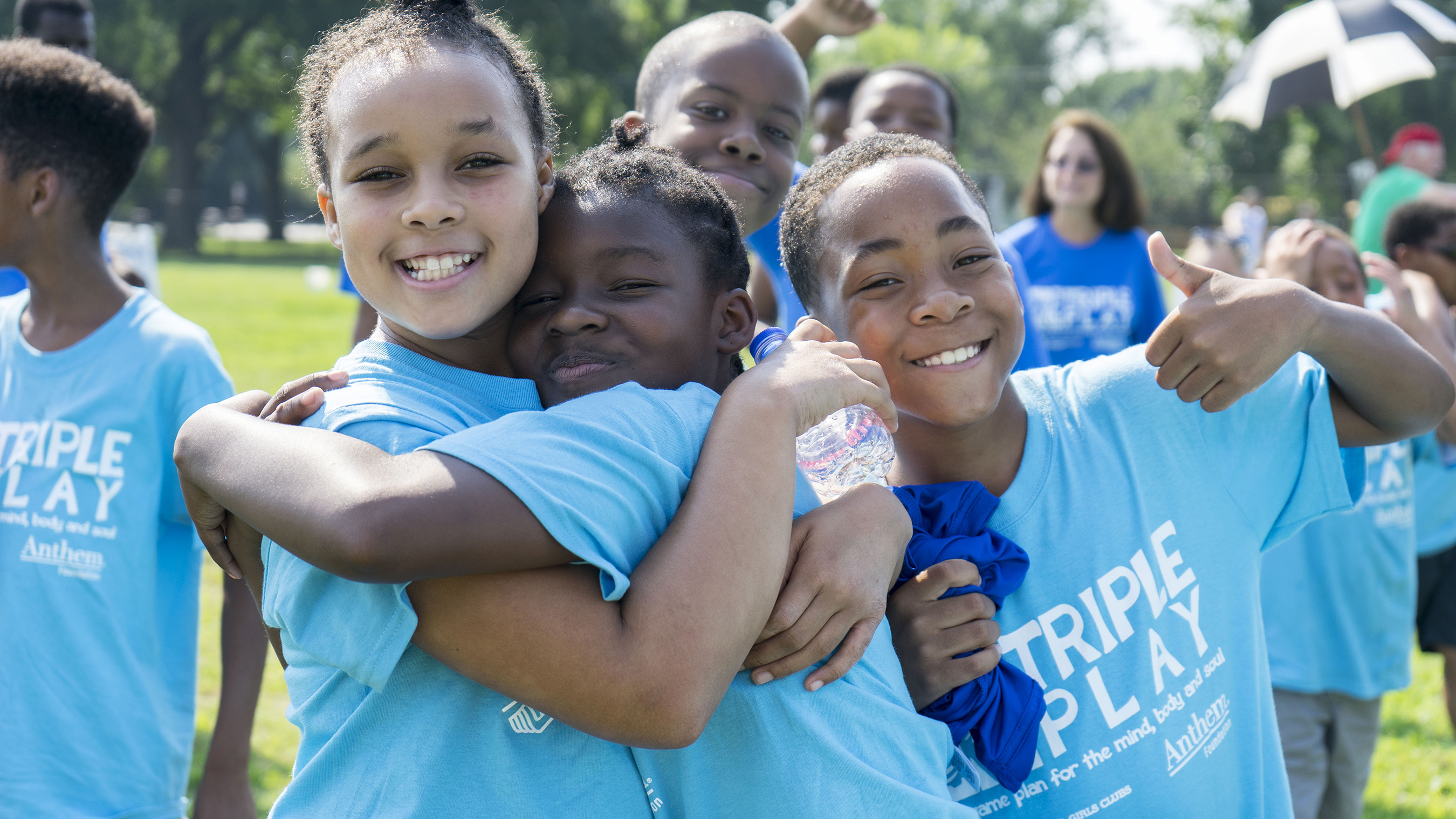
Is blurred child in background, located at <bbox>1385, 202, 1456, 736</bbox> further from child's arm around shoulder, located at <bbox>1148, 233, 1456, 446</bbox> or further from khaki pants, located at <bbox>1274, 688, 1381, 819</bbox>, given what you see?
child's arm around shoulder, located at <bbox>1148, 233, 1456, 446</bbox>

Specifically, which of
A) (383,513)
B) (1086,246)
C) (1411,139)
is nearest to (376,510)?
(383,513)

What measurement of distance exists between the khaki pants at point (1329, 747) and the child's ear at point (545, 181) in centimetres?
303

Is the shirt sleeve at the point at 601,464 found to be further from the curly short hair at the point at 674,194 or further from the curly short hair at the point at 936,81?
the curly short hair at the point at 936,81

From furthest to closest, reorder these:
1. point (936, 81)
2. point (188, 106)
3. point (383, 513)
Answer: point (188, 106), point (936, 81), point (383, 513)

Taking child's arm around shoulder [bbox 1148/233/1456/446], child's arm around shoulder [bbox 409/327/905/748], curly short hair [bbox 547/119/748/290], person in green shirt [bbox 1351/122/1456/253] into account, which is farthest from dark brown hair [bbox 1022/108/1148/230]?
child's arm around shoulder [bbox 409/327/905/748]

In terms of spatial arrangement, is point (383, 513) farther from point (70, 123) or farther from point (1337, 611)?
point (1337, 611)

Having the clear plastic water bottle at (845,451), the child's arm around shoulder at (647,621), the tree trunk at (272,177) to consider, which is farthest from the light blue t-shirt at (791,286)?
the tree trunk at (272,177)

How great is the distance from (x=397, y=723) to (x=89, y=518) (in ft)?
4.98

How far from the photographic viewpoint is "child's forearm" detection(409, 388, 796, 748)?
53.7 inches

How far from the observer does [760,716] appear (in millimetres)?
1521

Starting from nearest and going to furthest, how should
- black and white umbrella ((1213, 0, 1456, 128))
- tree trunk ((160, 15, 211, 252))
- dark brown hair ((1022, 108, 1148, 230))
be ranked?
dark brown hair ((1022, 108, 1148, 230))
black and white umbrella ((1213, 0, 1456, 128))
tree trunk ((160, 15, 211, 252))

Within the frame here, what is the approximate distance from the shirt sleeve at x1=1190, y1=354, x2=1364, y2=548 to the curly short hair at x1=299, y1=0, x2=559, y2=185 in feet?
4.20

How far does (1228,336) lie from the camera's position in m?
1.87

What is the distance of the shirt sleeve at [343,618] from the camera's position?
141 centimetres
